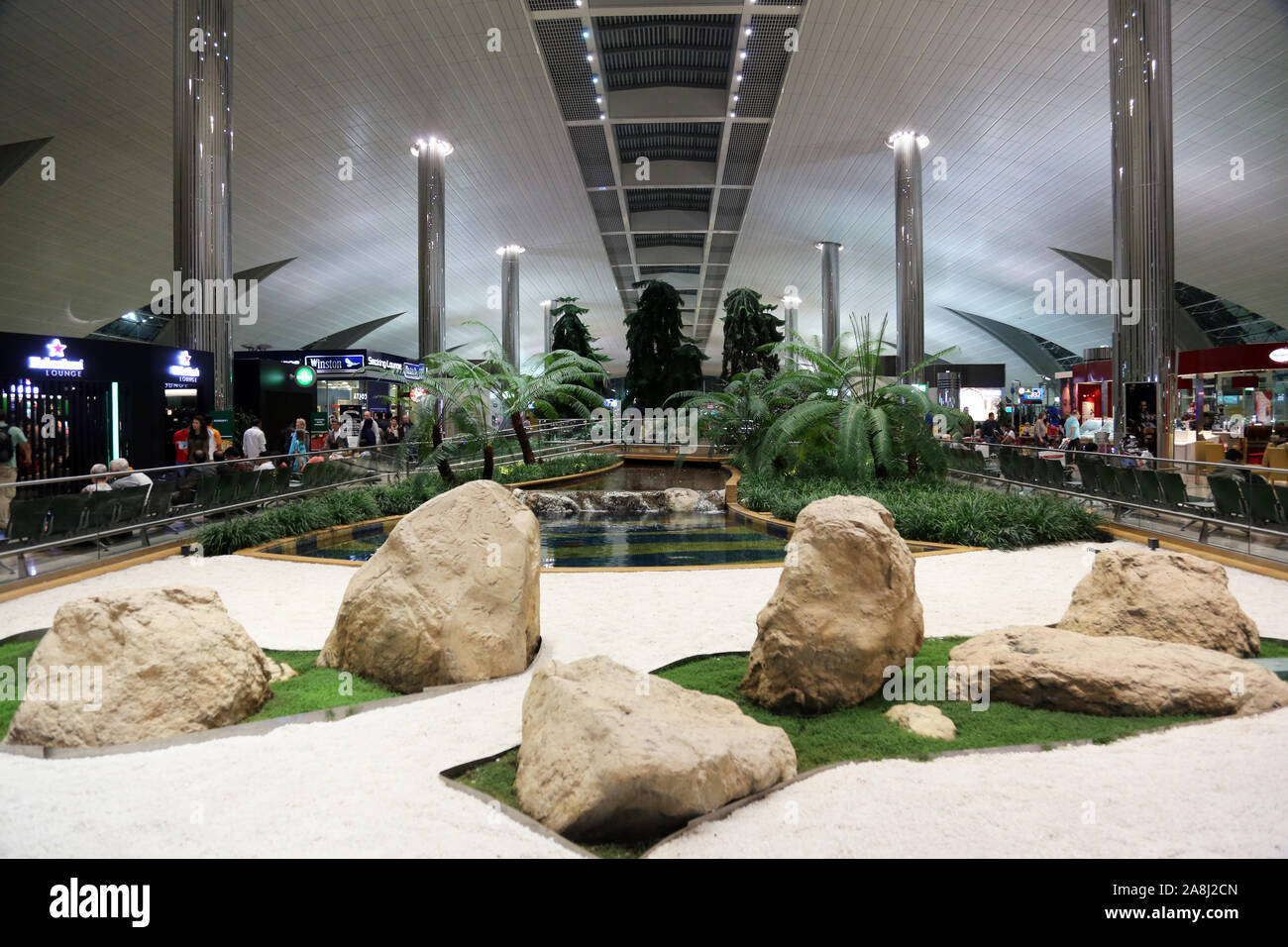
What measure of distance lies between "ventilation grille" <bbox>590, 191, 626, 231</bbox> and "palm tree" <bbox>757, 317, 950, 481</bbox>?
22588 millimetres

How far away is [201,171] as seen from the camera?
12.3 metres

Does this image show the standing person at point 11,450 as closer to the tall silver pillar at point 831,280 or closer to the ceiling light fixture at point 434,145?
the ceiling light fixture at point 434,145

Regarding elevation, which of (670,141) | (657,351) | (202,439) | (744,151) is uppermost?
(670,141)

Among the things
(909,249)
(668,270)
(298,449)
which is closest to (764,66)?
(909,249)

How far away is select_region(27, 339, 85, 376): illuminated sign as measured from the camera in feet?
35.0

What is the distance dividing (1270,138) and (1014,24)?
7490 mm

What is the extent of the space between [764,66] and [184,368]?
695 inches

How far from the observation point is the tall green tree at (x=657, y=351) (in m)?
29.0

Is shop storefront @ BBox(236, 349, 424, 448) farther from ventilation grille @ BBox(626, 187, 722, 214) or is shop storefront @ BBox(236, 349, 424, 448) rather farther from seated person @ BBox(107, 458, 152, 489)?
ventilation grille @ BBox(626, 187, 722, 214)

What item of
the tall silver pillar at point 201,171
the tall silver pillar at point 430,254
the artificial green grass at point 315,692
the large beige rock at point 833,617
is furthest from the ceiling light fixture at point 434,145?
the large beige rock at point 833,617

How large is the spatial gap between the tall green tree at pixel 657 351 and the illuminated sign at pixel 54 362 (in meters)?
19.6

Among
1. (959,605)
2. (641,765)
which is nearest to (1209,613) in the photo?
(959,605)

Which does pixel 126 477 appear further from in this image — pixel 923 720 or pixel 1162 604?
pixel 1162 604

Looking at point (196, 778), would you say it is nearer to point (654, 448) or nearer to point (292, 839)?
point (292, 839)
